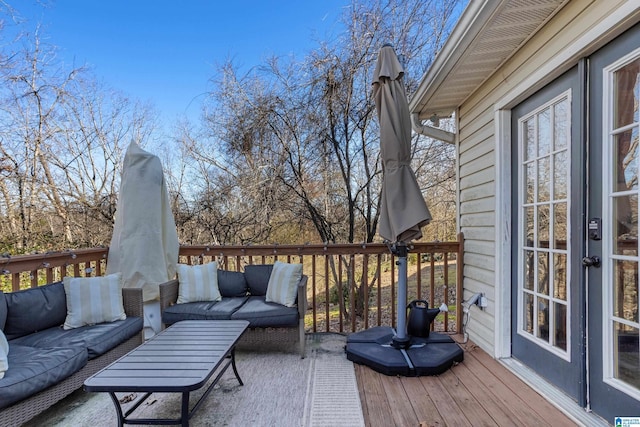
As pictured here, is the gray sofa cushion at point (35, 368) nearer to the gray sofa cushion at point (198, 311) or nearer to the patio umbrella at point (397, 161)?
the gray sofa cushion at point (198, 311)

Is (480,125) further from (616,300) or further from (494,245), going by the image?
(616,300)

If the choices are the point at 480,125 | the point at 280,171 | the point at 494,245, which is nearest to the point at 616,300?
the point at 494,245

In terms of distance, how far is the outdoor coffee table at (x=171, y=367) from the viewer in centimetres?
153

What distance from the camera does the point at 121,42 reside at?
5445 millimetres

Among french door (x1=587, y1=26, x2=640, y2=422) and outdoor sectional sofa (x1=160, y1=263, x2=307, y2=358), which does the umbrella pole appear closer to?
outdoor sectional sofa (x1=160, y1=263, x2=307, y2=358)

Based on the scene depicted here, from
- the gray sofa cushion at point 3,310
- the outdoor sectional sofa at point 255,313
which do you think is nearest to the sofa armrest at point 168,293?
the outdoor sectional sofa at point 255,313

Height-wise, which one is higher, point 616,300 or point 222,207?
point 222,207

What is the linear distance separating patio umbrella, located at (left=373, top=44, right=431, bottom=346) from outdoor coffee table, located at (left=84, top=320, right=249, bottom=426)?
4.96ft

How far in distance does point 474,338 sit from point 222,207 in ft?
13.7

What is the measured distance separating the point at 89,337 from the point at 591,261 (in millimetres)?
3317

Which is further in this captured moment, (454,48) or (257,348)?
(257,348)

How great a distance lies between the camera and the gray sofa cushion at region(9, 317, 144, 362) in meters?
2.21

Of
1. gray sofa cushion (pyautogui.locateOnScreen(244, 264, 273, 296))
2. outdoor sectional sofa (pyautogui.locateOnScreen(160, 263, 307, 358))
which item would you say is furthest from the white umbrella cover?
gray sofa cushion (pyautogui.locateOnScreen(244, 264, 273, 296))

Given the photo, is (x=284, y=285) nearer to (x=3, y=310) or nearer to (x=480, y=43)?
(x=3, y=310)
